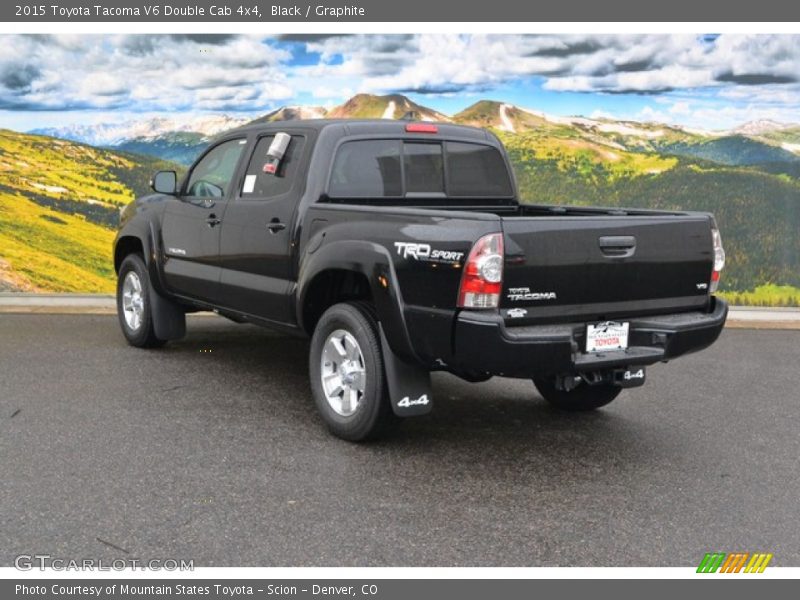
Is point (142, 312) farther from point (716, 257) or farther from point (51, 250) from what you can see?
point (716, 257)

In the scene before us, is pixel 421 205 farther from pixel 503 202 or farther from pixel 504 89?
pixel 504 89

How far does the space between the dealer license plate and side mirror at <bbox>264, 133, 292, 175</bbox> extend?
254 cm

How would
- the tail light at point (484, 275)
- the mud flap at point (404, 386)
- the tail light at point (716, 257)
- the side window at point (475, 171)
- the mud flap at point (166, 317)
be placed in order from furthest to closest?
the mud flap at point (166, 317) → the side window at point (475, 171) → the tail light at point (716, 257) → the mud flap at point (404, 386) → the tail light at point (484, 275)

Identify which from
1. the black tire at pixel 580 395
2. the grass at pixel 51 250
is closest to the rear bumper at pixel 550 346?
the black tire at pixel 580 395

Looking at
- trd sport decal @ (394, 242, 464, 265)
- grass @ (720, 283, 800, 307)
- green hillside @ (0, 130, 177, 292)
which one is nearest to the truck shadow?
trd sport decal @ (394, 242, 464, 265)

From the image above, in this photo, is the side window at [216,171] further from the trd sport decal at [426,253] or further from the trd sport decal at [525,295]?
the trd sport decal at [525,295]

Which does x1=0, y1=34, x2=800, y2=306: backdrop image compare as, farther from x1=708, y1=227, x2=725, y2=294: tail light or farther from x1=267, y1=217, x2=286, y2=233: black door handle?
x1=708, y1=227, x2=725, y2=294: tail light

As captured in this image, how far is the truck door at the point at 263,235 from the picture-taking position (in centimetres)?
600

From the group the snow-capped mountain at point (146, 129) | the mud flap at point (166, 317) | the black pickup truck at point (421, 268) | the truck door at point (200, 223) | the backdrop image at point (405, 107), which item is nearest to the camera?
the black pickup truck at point (421, 268)

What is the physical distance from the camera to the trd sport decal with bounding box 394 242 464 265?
463cm

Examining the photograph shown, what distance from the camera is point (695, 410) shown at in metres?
6.46

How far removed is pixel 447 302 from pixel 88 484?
2044 millimetres

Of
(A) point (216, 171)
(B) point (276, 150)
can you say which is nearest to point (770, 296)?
(A) point (216, 171)

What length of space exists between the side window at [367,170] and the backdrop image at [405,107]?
553 cm
